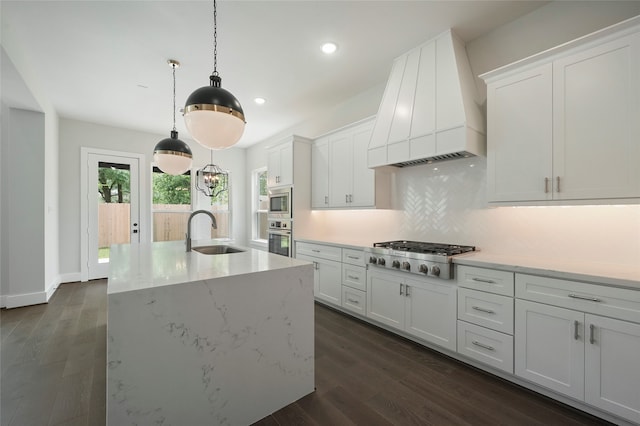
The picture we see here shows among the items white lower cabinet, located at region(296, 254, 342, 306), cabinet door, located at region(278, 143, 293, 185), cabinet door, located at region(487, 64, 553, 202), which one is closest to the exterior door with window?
cabinet door, located at region(278, 143, 293, 185)

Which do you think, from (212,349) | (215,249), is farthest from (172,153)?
(212,349)

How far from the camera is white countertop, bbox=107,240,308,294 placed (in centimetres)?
139

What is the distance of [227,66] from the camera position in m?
3.12

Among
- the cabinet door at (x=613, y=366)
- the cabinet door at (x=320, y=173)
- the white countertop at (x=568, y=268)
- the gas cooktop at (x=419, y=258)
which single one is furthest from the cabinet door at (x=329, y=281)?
the cabinet door at (x=613, y=366)

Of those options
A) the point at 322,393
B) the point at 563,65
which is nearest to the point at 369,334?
the point at 322,393

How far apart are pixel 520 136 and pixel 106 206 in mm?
6354

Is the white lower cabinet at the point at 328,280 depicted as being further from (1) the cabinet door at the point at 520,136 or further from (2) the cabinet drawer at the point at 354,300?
(1) the cabinet door at the point at 520,136

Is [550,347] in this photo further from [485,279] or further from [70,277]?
[70,277]

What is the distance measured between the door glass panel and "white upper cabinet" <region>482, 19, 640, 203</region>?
600 cm

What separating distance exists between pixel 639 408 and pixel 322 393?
1.80 metres

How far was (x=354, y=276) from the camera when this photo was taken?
10.4 feet

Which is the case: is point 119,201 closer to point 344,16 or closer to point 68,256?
point 68,256

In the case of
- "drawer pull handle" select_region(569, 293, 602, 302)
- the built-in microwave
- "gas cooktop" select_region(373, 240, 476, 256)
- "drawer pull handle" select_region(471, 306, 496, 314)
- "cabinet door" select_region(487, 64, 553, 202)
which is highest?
"cabinet door" select_region(487, 64, 553, 202)

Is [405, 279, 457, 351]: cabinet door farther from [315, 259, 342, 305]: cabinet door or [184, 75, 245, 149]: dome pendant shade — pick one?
[184, 75, 245, 149]: dome pendant shade
